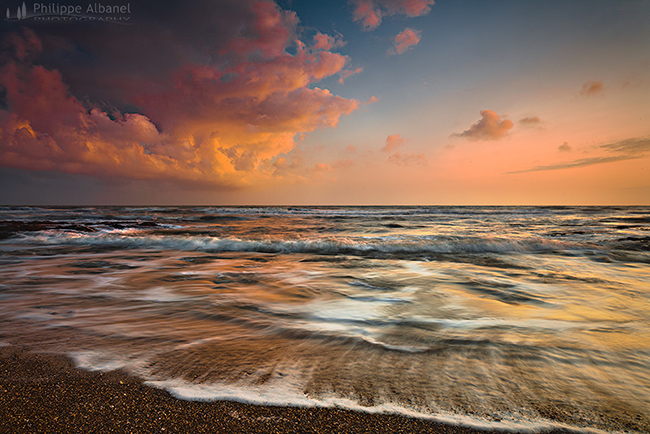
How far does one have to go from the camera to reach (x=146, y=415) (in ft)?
5.10

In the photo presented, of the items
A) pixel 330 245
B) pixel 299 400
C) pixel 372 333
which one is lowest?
pixel 330 245

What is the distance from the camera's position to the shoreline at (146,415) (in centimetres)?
146

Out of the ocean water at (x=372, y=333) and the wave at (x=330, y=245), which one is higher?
the ocean water at (x=372, y=333)

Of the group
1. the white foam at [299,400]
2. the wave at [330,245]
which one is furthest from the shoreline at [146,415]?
the wave at [330,245]

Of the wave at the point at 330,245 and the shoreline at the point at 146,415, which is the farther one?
the wave at the point at 330,245

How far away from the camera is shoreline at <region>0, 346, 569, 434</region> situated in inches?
57.3

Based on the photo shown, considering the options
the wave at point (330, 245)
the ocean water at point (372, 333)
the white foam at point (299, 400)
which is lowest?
the wave at point (330, 245)

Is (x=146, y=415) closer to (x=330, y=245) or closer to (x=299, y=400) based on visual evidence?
(x=299, y=400)

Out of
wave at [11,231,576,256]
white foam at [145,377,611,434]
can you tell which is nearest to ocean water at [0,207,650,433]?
white foam at [145,377,611,434]

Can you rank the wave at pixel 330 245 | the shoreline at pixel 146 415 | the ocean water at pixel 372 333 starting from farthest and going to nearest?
the wave at pixel 330 245 < the ocean water at pixel 372 333 < the shoreline at pixel 146 415

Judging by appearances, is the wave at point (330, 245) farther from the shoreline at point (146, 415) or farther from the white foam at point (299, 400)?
the shoreline at point (146, 415)

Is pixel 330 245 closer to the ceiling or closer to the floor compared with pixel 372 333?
closer to the floor

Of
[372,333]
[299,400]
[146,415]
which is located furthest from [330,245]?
[146,415]

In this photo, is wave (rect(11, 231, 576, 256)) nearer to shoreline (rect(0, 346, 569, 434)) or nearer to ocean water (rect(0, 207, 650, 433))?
ocean water (rect(0, 207, 650, 433))
